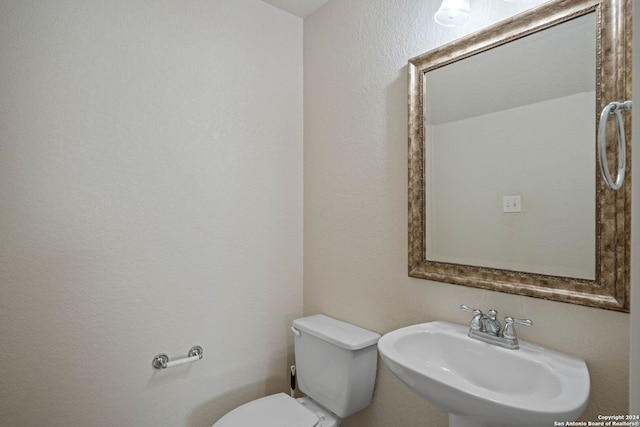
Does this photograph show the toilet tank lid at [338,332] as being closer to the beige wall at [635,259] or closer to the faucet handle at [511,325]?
the faucet handle at [511,325]

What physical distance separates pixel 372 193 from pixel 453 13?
777mm

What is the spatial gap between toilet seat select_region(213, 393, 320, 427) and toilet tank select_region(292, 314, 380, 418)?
0.42 ft

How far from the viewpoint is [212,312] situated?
1703mm

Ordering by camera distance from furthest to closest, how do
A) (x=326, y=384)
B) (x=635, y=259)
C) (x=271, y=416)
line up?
1. (x=326, y=384)
2. (x=271, y=416)
3. (x=635, y=259)

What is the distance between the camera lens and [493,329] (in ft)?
3.85

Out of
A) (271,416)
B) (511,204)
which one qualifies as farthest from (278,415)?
(511,204)

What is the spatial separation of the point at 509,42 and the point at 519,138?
34 cm

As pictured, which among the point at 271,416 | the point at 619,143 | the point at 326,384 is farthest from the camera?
the point at 326,384

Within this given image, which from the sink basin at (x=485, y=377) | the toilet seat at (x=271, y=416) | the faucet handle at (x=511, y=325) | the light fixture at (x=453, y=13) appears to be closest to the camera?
the sink basin at (x=485, y=377)

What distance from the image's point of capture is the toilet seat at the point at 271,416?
1.40 meters

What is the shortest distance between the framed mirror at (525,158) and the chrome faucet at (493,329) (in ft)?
0.32

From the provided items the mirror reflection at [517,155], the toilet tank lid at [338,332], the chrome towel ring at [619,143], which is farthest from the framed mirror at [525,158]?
the toilet tank lid at [338,332]

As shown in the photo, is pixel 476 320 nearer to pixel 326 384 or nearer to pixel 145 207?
pixel 326 384

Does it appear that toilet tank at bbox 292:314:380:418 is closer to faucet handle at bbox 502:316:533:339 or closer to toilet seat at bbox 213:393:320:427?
toilet seat at bbox 213:393:320:427
